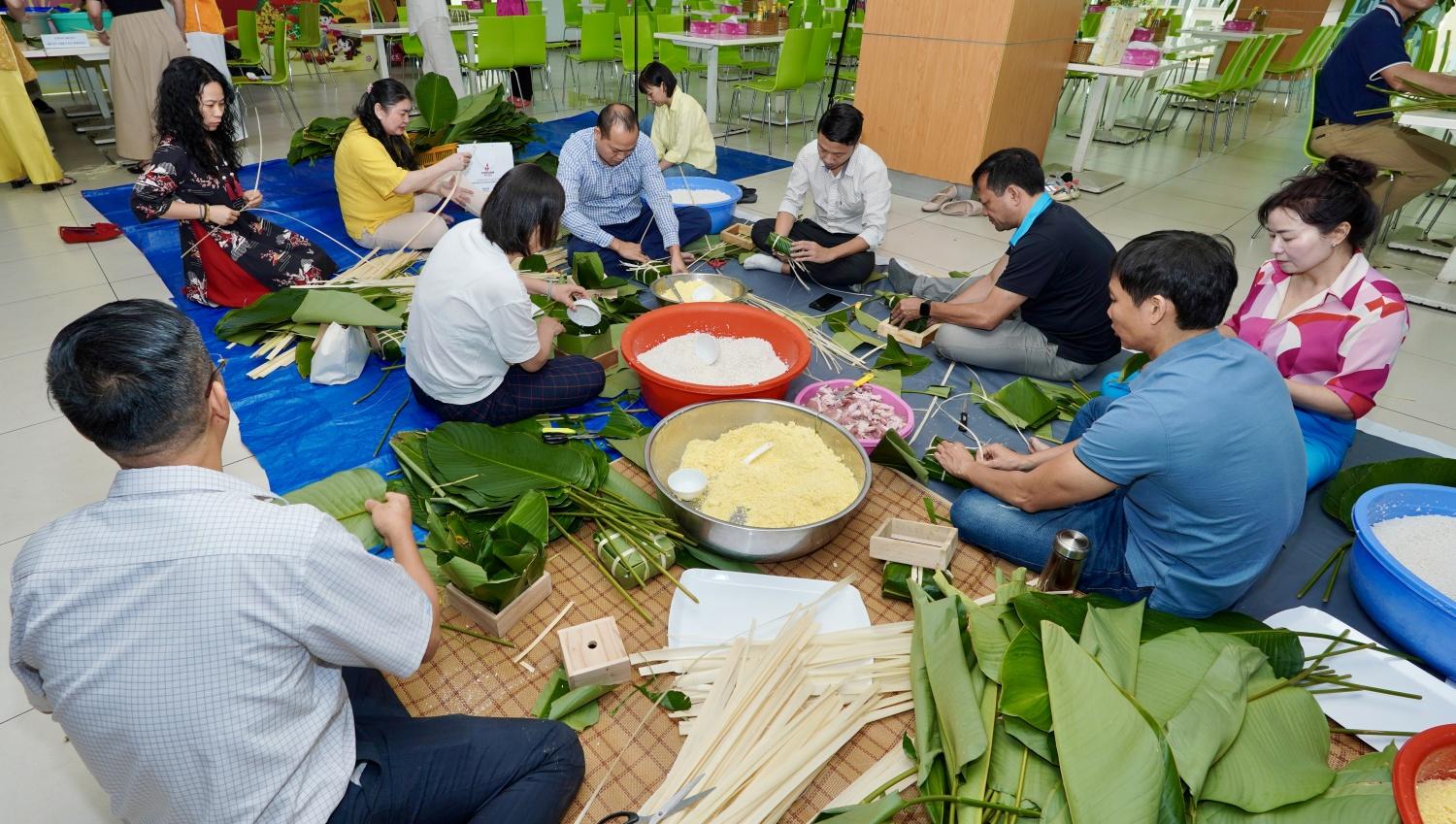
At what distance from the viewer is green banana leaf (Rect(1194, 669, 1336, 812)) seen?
3.85ft

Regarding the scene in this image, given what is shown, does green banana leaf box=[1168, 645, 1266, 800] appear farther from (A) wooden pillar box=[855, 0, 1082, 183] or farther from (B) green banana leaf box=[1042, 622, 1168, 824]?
(A) wooden pillar box=[855, 0, 1082, 183]

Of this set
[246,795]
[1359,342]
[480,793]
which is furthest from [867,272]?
[246,795]

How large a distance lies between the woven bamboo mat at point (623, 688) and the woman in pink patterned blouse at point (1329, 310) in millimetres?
1070

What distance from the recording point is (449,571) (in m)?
→ 1.66

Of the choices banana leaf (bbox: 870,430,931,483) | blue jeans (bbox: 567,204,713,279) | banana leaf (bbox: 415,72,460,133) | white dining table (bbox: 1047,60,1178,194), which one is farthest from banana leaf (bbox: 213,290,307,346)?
white dining table (bbox: 1047,60,1178,194)

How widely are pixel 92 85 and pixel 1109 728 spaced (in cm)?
838

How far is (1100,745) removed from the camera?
1207 millimetres

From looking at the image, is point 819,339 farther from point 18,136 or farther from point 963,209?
point 18,136

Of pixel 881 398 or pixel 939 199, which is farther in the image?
pixel 939 199

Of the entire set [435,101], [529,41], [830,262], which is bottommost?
[830,262]

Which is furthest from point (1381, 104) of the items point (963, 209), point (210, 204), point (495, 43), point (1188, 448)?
point (495, 43)

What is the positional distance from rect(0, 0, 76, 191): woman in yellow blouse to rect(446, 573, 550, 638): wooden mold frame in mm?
5132

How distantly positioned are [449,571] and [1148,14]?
7.56 meters

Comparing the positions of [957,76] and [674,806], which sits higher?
[957,76]
